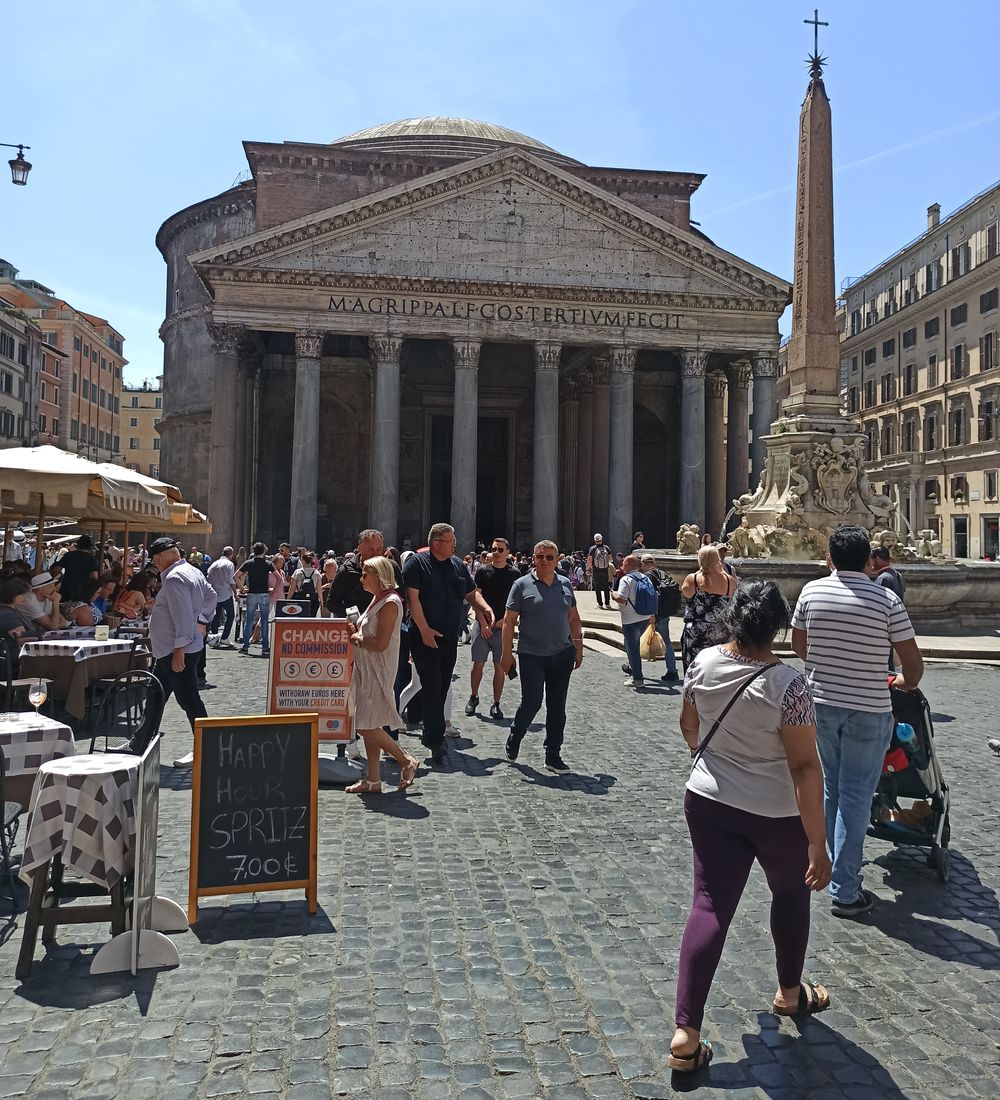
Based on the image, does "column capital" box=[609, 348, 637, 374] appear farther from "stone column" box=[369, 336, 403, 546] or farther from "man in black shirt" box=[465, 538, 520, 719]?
"man in black shirt" box=[465, 538, 520, 719]

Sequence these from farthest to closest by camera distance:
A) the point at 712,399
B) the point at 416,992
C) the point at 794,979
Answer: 1. the point at 712,399
2. the point at 416,992
3. the point at 794,979

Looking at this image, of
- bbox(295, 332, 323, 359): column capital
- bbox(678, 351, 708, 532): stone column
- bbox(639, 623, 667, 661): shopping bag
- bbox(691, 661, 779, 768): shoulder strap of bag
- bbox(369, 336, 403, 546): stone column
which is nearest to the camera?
bbox(691, 661, 779, 768): shoulder strap of bag

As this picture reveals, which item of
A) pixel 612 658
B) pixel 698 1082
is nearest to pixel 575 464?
pixel 612 658

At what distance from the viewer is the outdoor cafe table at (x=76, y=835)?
379 centimetres

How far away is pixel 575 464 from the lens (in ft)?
125

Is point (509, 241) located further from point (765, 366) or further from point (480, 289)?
point (765, 366)

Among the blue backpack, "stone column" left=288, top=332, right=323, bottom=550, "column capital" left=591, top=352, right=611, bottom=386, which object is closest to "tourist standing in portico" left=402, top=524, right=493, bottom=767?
the blue backpack

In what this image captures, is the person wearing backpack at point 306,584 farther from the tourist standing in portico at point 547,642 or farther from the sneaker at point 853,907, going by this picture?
the sneaker at point 853,907

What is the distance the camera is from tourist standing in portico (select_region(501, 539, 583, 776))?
7211 mm

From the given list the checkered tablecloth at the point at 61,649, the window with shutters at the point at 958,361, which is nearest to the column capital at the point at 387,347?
the checkered tablecloth at the point at 61,649

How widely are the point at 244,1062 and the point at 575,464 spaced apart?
35.5 metres

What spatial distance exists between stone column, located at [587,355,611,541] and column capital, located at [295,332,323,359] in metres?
10.4

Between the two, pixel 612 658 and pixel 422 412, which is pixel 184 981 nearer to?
pixel 612 658

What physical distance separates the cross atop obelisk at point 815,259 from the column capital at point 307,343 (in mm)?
20473
